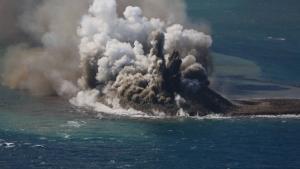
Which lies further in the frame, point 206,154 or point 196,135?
point 196,135

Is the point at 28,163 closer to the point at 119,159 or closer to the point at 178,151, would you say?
the point at 119,159

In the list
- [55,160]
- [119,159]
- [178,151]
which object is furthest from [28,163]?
[178,151]

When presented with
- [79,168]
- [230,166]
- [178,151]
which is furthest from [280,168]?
[79,168]

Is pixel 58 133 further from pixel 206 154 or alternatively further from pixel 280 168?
pixel 280 168

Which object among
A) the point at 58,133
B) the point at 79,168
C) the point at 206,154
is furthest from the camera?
the point at 58,133

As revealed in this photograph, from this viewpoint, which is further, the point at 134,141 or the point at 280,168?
the point at 134,141

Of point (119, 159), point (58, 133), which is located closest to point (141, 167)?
point (119, 159)

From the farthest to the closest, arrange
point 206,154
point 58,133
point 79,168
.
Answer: point 58,133
point 206,154
point 79,168

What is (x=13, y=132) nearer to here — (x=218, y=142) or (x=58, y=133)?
(x=58, y=133)
